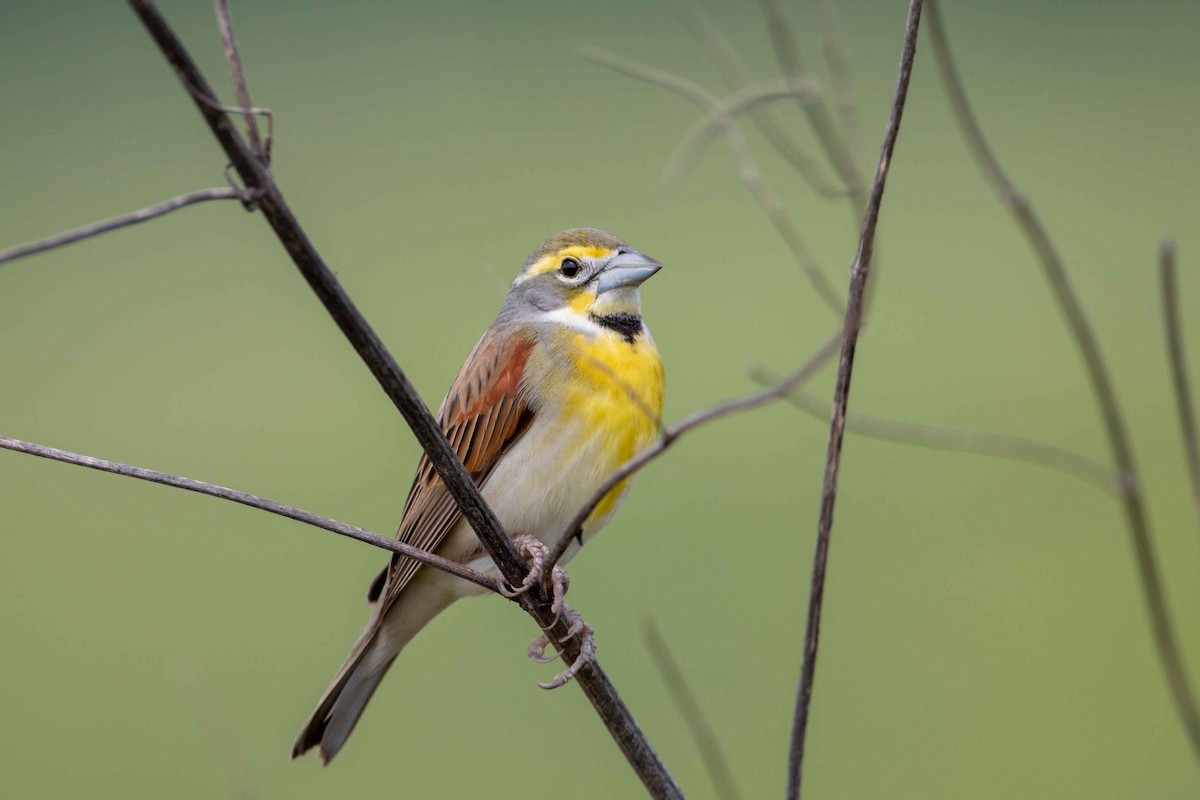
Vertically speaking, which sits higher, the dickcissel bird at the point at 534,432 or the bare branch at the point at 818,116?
the bare branch at the point at 818,116

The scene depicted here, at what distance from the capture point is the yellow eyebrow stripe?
8.40 feet

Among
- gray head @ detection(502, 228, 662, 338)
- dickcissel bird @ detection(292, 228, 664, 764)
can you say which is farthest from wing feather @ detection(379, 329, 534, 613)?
gray head @ detection(502, 228, 662, 338)

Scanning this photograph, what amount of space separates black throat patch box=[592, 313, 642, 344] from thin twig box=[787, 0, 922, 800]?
1.23m

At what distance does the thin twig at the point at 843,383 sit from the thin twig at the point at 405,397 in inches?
10.4

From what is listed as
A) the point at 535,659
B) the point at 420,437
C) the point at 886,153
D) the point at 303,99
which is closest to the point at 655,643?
the point at 535,659

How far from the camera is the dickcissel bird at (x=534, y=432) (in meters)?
2.41

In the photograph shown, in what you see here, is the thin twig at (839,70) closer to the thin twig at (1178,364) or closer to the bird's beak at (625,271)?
the bird's beak at (625,271)

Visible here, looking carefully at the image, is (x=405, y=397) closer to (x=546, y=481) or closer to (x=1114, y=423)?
(x=1114, y=423)

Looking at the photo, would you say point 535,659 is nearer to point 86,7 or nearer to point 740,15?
point 740,15

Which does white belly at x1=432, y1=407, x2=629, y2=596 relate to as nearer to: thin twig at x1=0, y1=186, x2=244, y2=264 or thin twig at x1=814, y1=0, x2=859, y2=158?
thin twig at x1=814, y1=0, x2=859, y2=158

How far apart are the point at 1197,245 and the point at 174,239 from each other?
21.3ft

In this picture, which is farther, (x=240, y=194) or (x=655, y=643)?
(x=655, y=643)

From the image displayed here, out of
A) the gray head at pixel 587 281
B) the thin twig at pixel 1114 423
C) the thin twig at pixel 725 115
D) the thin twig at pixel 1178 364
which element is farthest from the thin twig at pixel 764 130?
the thin twig at pixel 1178 364

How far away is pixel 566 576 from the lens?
80.0 inches
